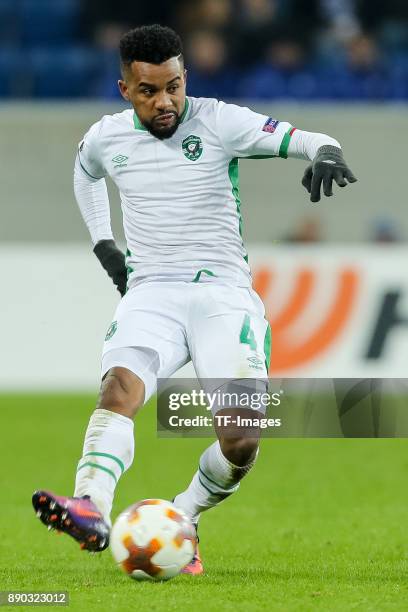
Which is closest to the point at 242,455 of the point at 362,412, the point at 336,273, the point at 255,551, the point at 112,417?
the point at 112,417

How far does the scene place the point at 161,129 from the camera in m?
5.75

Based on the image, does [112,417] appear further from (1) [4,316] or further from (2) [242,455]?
(1) [4,316]

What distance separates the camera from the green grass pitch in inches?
202

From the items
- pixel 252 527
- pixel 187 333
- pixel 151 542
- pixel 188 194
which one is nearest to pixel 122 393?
pixel 187 333

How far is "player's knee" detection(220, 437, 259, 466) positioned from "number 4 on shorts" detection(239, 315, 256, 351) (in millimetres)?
410

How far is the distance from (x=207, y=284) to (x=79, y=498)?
123 cm

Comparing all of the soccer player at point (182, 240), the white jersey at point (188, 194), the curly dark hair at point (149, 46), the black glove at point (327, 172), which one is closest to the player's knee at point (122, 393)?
the soccer player at point (182, 240)

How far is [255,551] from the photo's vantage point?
6492mm

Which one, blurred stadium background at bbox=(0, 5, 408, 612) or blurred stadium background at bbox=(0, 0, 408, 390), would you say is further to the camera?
blurred stadium background at bbox=(0, 0, 408, 390)

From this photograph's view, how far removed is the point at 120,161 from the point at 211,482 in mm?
1473

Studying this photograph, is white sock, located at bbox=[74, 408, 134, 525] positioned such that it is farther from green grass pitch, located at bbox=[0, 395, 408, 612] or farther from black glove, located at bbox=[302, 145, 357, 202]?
black glove, located at bbox=[302, 145, 357, 202]

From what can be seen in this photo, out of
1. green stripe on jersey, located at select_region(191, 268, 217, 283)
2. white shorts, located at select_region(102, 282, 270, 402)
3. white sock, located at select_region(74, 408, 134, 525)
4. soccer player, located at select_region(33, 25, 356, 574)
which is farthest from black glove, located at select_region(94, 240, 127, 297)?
white sock, located at select_region(74, 408, 134, 525)

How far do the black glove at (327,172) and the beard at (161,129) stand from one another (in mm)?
708

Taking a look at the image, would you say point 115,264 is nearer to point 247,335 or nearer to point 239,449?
point 247,335
